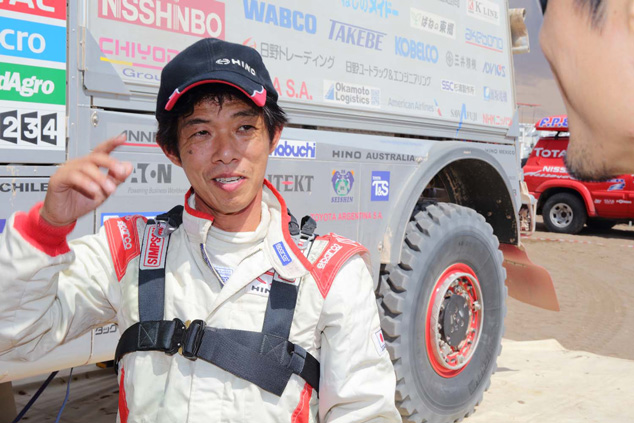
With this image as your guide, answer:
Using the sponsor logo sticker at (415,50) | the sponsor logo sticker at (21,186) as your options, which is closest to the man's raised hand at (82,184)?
the sponsor logo sticker at (21,186)

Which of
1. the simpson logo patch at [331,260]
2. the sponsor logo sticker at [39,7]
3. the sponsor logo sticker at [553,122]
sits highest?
the sponsor logo sticker at [553,122]

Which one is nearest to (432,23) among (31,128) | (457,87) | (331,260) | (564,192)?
(457,87)

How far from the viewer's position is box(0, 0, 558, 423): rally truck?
231 centimetres

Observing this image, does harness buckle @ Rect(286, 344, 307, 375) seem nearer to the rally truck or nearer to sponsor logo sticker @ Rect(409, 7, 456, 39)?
the rally truck

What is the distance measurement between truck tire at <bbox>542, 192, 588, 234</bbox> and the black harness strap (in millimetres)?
13416

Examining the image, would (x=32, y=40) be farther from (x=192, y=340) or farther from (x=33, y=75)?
(x=192, y=340)

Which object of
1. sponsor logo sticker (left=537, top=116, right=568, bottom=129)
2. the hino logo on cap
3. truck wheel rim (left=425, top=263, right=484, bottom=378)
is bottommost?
truck wheel rim (left=425, top=263, right=484, bottom=378)

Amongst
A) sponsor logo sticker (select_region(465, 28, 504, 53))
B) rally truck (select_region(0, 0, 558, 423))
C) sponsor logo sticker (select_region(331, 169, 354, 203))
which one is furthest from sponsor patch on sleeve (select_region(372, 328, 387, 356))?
sponsor logo sticker (select_region(465, 28, 504, 53))

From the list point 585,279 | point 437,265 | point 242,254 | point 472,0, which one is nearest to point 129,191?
point 242,254

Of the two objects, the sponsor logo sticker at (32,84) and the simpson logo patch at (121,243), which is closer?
the simpson logo patch at (121,243)

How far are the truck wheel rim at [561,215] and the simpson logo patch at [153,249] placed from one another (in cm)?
1376

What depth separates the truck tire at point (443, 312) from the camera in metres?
3.64

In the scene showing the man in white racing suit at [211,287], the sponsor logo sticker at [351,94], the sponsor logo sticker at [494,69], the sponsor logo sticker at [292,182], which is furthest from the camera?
the sponsor logo sticker at [494,69]

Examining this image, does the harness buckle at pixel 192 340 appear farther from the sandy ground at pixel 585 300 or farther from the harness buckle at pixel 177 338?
the sandy ground at pixel 585 300
